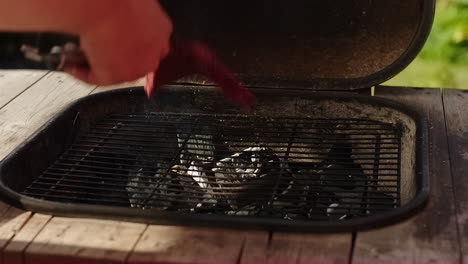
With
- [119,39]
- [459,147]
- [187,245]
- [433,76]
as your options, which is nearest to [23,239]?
[187,245]

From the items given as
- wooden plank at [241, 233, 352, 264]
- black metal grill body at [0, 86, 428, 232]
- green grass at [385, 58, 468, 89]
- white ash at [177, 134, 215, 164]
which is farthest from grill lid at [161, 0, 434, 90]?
green grass at [385, 58, 468, 89]

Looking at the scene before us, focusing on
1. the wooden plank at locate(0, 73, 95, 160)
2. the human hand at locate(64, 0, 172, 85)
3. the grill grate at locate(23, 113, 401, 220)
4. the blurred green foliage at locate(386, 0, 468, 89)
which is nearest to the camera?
the human hand at locate(64, 0, 172, 85)

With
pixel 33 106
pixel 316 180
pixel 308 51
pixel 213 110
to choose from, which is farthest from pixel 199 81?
pixel 316 180

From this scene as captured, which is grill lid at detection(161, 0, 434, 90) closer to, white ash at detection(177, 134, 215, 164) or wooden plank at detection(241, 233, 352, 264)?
white ash at detection(177, 134, 215, 164)

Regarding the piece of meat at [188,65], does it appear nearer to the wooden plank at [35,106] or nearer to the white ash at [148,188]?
the white ash at [148,188]

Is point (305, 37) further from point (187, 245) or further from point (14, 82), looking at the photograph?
point (187, 245)

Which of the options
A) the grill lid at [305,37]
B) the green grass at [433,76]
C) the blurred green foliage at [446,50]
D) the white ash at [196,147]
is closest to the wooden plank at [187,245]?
the white ash at [196,147]
